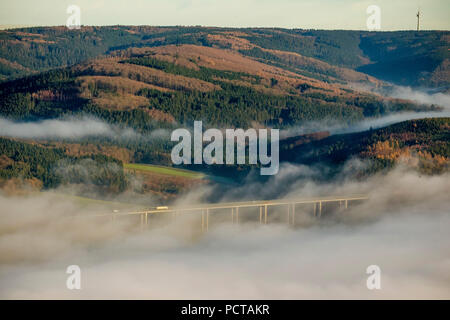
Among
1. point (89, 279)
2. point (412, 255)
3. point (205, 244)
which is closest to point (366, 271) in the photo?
point (412, 255)

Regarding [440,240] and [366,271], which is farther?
[440,240]

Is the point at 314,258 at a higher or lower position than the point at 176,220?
lower

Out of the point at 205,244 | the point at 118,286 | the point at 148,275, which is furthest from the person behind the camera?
the point at 205,244
